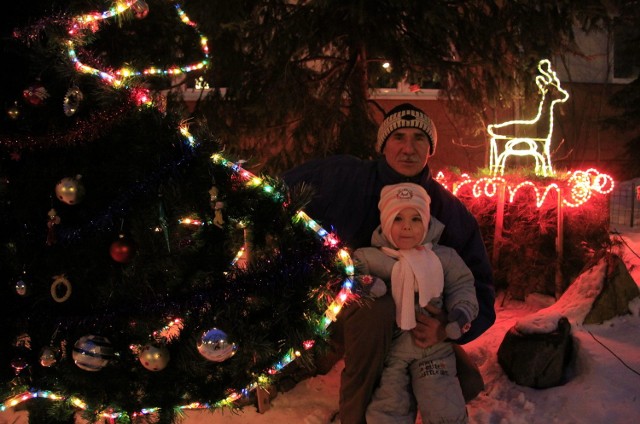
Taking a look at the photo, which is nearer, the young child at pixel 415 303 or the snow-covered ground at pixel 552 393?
the young child at pixel 415 303

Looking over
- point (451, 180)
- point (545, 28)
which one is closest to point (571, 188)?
point (451, 180)

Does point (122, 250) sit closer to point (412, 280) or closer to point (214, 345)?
point (214, 345)

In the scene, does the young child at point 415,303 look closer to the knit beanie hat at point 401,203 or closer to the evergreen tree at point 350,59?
the knit beanie hat at point 401,203

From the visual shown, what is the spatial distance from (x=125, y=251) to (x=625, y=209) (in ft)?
28.9

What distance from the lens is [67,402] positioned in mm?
2010

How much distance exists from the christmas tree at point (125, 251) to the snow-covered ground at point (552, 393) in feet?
4.44

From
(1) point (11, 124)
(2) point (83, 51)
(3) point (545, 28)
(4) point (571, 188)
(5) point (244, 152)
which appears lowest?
(4) point (571, 188)

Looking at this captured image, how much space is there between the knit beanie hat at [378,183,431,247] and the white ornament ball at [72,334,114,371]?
1.52 m

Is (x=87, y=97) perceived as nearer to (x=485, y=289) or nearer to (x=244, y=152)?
(x=485, y=289)

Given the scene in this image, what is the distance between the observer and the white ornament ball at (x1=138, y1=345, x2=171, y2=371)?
177 cm

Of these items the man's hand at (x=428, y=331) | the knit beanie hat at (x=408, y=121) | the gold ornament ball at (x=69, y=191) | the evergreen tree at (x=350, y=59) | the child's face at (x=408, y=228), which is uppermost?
the evergreen tree at (x=350, y=59)

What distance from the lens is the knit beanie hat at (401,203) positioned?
8.65ft

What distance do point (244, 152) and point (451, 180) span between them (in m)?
2.30

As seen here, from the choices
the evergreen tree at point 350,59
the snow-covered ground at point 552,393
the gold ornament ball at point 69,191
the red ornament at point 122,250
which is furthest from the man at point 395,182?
the gold ornament ball at point 69,191
